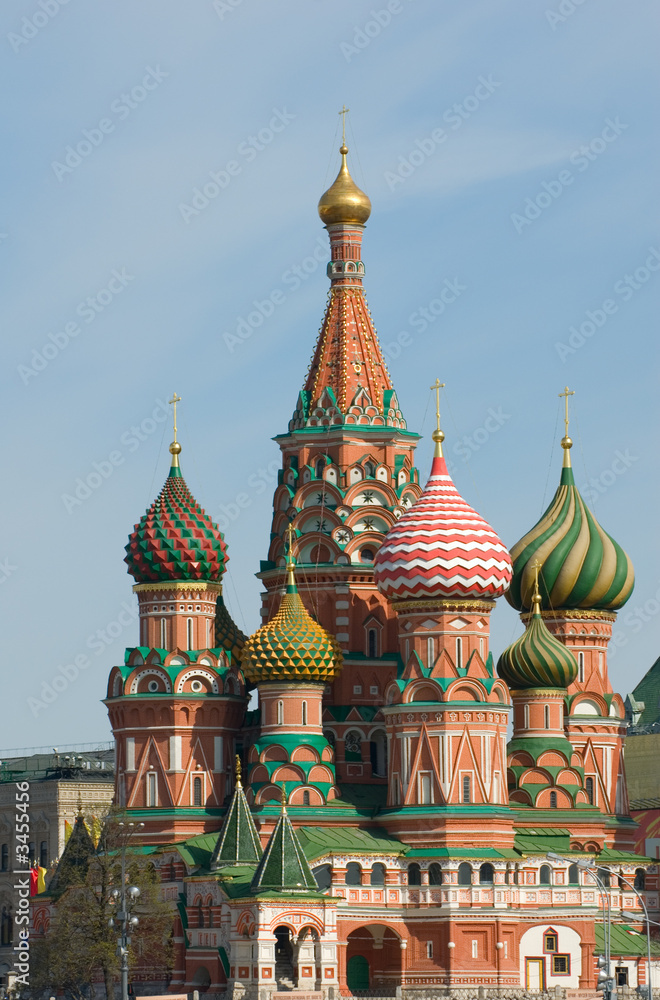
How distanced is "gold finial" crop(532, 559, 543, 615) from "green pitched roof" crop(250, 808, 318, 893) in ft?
44.7

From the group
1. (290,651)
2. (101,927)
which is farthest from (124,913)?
(290,651)

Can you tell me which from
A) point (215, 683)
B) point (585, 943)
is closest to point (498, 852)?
point (585, 943)

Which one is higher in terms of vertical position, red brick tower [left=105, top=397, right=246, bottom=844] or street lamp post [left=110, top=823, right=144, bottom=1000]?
red brick tower [left=105, top=397, right=246, bottom=844]

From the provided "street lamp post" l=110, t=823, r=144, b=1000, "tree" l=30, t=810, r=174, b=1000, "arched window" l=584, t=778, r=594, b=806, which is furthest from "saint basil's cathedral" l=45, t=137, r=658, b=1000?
"street lamp post" l=110, t=823, r=144, b=1000

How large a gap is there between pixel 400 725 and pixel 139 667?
8513 millimetres

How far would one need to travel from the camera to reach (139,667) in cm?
7394

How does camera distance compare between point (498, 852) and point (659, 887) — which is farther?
point (659, 887)

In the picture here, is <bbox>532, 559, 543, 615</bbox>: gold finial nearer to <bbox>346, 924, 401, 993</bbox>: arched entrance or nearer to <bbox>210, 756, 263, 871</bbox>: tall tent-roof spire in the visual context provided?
<bbox>346, 924, 401, 993</bbox>: arched entrance

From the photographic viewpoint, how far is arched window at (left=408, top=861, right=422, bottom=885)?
7019cm

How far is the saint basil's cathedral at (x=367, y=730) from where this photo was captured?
6931cm

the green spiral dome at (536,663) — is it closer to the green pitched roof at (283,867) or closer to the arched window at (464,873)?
the arched window at (464,873)

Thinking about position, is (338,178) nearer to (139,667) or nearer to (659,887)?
(139,667)

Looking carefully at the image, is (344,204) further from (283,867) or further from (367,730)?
(283,867)

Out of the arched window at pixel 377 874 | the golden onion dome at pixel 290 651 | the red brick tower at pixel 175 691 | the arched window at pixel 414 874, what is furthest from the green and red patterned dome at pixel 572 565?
the arched window at pixel 377 874
